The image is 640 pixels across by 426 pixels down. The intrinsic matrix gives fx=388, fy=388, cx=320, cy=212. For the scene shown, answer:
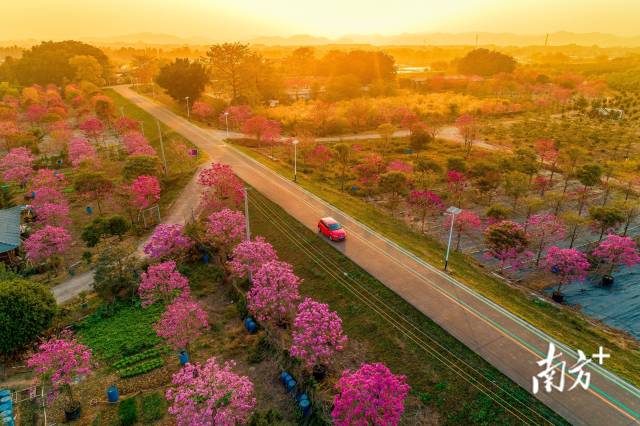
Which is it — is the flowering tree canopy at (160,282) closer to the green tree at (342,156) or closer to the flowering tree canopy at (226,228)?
the flowering tree canopy at (226,228)

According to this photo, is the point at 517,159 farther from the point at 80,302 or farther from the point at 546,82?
the point at 546,82

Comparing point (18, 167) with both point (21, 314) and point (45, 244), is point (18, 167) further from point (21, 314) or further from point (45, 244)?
point (21, 314)

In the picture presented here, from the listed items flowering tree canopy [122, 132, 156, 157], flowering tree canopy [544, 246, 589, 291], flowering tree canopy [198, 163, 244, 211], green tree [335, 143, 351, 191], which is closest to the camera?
flowering tree canopy [544, 246, 589, 291]

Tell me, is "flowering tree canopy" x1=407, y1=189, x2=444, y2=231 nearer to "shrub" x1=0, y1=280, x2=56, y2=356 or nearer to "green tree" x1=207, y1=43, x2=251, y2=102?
"shrub" x1=0, y1=280, x2=56, y2=356

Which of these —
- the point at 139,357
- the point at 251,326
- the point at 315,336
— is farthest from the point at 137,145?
the point at 315,336

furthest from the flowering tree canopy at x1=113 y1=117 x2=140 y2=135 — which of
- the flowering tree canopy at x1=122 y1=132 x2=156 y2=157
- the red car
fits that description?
the red car

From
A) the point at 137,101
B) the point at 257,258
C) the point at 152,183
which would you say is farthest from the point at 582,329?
the point at 137,101

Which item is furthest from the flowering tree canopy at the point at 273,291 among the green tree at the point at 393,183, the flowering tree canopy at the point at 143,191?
the green tree at the point at 393,183
